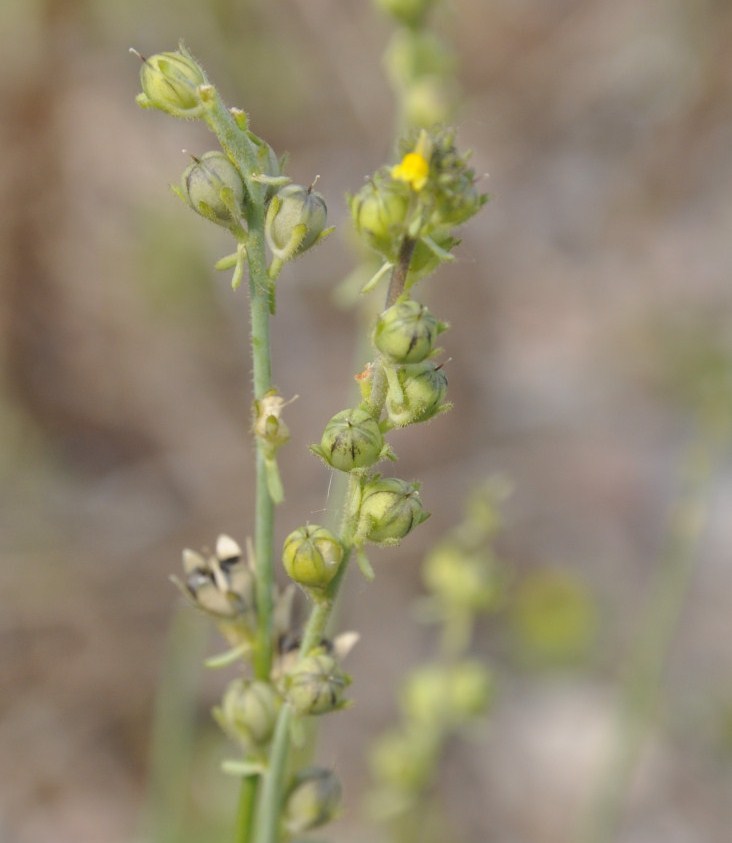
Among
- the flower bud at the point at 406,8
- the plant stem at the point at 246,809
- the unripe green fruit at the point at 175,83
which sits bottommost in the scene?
the plant stem at the point at 246,809

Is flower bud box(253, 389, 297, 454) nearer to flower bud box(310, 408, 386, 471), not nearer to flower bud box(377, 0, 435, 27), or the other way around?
flower bud box(310, 408, 386, 471)

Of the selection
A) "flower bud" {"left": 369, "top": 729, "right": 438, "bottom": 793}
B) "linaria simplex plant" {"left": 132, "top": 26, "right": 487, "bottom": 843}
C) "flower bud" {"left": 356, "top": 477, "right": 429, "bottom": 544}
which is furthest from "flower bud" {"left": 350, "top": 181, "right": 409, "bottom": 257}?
"flower bud" {"left": 369, "top": 729, "right": 438, "bottom": 793}

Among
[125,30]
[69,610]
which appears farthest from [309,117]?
[69,610]

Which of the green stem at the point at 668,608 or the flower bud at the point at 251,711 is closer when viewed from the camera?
the flower bud at the point at 251,711

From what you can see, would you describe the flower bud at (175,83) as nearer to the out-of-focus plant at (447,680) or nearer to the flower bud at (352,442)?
the flower bud at (352,442)

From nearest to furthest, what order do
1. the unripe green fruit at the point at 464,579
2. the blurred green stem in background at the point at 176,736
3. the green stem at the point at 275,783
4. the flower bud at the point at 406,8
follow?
the green stem at the point at 275,783 < the unripe green fruit at the point at 464,579 < the flower bud at the point at 406,8 < the blurred green stem in background at the point at 176,736

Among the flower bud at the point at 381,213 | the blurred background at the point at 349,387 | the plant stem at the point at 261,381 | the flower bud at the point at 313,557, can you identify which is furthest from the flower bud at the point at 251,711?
the blurred background at the point at 349,387
